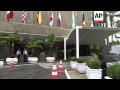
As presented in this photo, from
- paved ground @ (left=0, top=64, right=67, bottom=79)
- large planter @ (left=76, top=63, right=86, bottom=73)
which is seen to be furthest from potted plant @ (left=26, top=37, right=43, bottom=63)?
large planter @ (left=76, top=63, right=86, bottom=73)

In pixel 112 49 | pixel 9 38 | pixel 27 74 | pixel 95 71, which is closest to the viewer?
pixel 95 71

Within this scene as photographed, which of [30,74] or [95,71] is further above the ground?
[95,71]

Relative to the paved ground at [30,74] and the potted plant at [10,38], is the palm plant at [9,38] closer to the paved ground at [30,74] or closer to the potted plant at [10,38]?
the potted plant at [10,38]

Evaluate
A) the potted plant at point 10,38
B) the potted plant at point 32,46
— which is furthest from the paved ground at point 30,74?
the potted plant at point 32,46

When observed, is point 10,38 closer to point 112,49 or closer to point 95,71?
point 112,49

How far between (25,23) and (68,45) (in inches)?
373

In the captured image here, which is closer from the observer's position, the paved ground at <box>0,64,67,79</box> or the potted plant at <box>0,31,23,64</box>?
the paved ground at <box>0,64,67,79</box>

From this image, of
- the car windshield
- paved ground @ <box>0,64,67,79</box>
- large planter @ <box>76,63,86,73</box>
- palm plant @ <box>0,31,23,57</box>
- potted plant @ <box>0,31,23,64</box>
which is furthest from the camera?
palm plant @ <box>0,31,23,57</box>

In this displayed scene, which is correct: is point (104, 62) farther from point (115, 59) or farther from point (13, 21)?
point (13, 21)

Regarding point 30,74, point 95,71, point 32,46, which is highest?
point 32,46

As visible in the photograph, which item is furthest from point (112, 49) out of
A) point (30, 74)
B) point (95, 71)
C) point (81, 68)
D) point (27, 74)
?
point (27, 74)

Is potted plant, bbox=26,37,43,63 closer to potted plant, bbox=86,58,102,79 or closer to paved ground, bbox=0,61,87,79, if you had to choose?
paved ground, bbox=0,61,87,79
